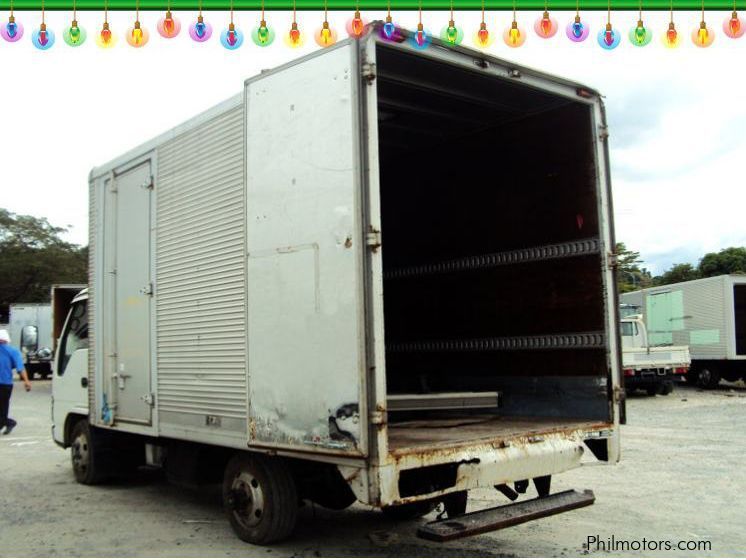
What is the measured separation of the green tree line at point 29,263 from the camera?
40188mm

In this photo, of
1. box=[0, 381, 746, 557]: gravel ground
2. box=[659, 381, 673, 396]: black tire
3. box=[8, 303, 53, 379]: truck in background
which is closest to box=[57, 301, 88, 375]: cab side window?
box=[0, 381, 746, 557]: gravel ground

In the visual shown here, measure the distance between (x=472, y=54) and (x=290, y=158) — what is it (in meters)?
1.43

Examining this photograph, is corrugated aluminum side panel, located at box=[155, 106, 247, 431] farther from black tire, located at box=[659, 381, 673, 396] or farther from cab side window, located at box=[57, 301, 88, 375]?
black tire, located at box=[659, 381, 673, 396]

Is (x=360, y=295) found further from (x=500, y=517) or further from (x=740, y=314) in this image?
(x=740, y=314)

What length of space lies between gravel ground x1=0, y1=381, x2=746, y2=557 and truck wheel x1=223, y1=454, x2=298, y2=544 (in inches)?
6.2

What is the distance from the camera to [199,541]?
19.1 feet

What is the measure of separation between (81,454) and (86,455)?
15 cm

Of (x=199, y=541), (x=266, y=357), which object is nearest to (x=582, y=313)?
(x=266, y=357)

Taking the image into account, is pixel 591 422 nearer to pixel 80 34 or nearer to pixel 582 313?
pixel 582 313

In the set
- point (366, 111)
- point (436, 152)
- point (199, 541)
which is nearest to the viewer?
point (366, 111)

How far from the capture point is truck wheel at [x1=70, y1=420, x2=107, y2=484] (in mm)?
7824

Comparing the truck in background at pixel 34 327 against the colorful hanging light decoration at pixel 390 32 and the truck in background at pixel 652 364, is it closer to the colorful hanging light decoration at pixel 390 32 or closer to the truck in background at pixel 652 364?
the truck in background at pixel 652 364

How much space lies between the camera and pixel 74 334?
8.36 meters

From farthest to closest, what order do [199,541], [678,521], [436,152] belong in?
[436,152] → [678,521] → [199,541]
